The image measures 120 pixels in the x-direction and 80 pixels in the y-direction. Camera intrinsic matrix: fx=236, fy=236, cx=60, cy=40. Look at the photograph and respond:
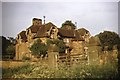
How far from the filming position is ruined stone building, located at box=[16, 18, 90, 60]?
21.8 metres

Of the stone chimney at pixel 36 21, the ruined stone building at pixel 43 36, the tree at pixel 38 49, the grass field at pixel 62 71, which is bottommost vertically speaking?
the grass field at pixel 62 71

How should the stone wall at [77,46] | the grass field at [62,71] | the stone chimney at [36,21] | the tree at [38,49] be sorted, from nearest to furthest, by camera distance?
the grass field at [62,71] < the tree at [38,49] < the stone chimney at [36,21] < the stone wall at [77,46]

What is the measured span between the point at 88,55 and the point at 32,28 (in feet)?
46.7

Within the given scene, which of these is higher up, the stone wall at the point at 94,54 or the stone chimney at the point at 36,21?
the stone chimney at the point at 36,21

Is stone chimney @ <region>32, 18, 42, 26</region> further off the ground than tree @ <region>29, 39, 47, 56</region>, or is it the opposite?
stone chimney @ <region>32, 18, 42, 26</region>

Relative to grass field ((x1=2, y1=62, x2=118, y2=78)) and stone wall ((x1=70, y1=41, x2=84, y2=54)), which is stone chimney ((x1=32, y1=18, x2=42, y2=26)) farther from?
grass field ((x1=2, y1=62, x2=118, y2=78))

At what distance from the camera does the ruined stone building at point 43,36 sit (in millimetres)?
21812

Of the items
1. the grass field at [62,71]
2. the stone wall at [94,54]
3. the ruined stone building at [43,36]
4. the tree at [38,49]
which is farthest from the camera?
the ruined stone building at [43,36]

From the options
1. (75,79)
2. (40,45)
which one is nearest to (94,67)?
(75,79)

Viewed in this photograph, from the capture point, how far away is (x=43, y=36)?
857 inches

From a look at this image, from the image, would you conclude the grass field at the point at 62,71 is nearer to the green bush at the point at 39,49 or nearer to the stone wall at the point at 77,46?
the green bush at the point at 39,49

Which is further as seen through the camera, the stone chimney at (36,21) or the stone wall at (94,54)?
the stone chimney at (36,21)

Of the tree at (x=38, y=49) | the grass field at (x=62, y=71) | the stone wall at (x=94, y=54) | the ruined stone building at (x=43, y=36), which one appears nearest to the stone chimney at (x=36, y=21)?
the ruined stone building at (x=43, y=36)

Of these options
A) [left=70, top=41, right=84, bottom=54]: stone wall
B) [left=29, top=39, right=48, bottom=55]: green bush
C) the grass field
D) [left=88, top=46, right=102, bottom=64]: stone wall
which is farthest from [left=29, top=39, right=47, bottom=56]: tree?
[left=88, top=46, right=102, bottom=64]: stone wall
